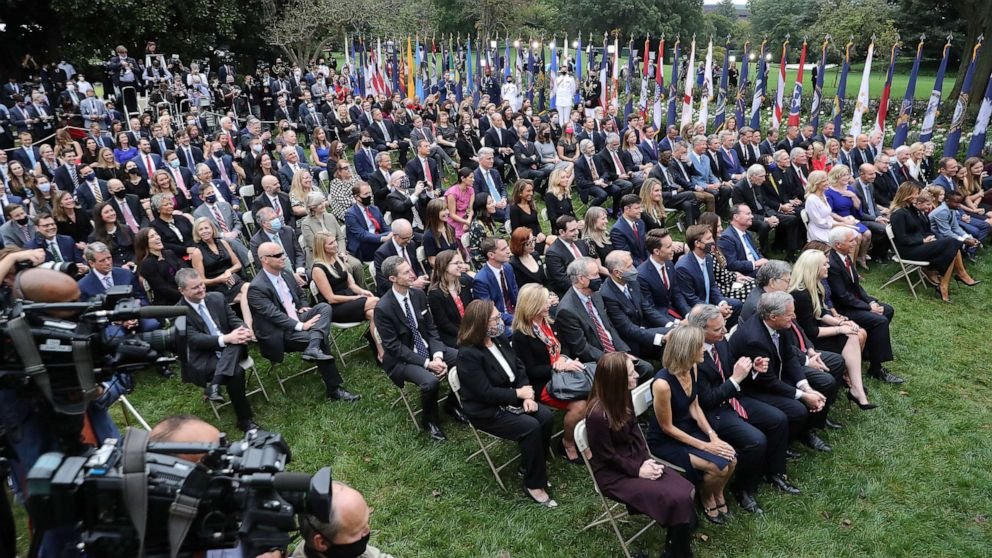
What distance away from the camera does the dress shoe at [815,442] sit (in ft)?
17.7

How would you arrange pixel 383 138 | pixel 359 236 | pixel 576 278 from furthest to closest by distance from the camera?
pixel 383 138, pixel 359 236, pixel 576 278

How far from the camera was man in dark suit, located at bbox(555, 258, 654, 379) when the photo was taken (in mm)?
5574

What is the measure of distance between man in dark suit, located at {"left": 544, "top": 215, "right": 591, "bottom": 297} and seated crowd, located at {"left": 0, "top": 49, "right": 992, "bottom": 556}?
1.0 inches

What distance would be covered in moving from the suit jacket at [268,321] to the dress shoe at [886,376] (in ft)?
18.8

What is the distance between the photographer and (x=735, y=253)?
7.38m

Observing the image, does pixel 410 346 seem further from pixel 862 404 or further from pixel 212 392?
pixel 862 404

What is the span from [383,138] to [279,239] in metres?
7.13

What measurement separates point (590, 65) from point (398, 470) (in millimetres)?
17466

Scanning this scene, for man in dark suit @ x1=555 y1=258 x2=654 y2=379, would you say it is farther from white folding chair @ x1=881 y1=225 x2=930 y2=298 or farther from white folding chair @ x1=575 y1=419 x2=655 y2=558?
white folding chair @ x1=881 y1=225 x2=930 y2=298

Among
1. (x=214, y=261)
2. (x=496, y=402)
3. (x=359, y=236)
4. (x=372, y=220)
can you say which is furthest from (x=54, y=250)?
(x=496, y=402)

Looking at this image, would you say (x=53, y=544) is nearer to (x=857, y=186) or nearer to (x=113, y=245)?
(x=113, y=245)

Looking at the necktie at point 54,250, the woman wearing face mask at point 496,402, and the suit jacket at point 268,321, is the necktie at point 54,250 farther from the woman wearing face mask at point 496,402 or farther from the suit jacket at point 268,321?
the woman wearing face mask at point 496,402

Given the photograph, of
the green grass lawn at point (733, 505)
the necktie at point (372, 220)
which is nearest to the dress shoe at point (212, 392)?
the green grass lawn at point (733, 505)

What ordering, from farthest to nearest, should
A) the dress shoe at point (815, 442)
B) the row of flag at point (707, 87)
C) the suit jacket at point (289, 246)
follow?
the row of flag at point (707, 87) < the suit jacket at point (289, 246) < the dress shoe at point (815, 442)
